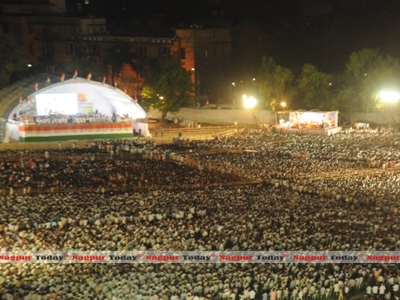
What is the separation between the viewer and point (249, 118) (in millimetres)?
50531

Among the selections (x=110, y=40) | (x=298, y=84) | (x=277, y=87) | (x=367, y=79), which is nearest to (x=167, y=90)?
(x=277, y=87)

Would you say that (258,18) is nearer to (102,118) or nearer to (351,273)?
(102,118)

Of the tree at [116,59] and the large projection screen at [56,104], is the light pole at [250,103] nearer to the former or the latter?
the large projection screen at [56,104]

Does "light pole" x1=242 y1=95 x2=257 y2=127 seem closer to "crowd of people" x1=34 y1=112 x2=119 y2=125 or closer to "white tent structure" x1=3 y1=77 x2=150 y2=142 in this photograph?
"white tent structure" x1=3 y1=77 x2=150 y2=142

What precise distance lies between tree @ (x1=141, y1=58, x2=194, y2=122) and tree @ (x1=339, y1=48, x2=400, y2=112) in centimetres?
1081

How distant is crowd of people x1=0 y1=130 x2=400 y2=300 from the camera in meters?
15.9

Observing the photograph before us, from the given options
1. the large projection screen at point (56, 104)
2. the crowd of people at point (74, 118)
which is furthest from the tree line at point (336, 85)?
the large projection screen at point (56, 104)

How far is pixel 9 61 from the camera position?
175 ft

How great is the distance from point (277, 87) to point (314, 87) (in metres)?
2.55

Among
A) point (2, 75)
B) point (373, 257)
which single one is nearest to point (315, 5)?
point (2, 75)

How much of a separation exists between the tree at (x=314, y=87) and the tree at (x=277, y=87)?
3.43 feet

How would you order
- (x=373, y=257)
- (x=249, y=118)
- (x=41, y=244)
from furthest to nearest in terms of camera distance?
(x=249, y=118)
(x=41, y=244)
(x=373, y=257)

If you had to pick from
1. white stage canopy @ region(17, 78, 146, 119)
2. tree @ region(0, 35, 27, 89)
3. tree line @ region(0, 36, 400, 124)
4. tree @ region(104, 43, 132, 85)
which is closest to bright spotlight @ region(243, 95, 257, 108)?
tree line @ region(0, 36, 400, 124)

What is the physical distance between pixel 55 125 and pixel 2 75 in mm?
11249
